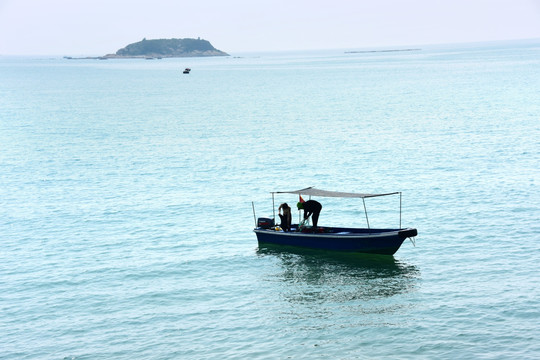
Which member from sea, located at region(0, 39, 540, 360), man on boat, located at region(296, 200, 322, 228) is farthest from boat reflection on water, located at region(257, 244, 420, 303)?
man on boat, located at region(296, 200, 322, 228)

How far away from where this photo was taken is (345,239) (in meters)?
32.0

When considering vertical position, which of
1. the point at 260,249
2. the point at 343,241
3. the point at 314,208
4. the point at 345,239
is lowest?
the point at 260,249

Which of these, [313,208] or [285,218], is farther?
[285,218]

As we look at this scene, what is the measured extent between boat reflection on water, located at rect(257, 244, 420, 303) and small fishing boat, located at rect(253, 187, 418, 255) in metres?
0.40

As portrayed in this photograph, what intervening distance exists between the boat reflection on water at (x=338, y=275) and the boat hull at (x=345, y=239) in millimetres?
387

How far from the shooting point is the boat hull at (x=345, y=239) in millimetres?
31078

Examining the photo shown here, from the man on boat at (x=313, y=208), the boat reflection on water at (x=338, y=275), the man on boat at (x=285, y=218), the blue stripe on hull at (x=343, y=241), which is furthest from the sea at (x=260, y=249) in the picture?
the man on boat at (x=313, y=208)

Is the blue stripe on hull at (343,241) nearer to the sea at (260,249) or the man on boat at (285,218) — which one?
the sea at (260,249)

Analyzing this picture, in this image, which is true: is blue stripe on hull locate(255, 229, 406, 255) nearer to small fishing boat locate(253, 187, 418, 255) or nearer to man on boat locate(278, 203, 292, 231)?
small fishing boat locate(253, 187, 418, 255)

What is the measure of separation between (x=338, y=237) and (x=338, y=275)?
8.44 ft

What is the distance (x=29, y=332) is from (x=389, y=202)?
25.6 m

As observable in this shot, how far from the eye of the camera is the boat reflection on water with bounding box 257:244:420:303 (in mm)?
27500

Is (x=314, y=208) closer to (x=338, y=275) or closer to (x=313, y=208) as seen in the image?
(x=313, y=208)

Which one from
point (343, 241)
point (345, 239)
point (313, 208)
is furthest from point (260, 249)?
point (345, 239)
